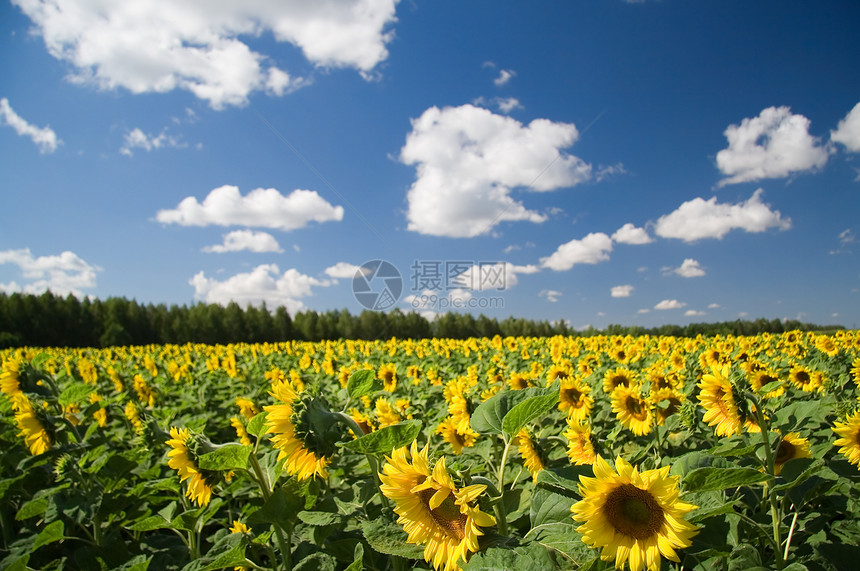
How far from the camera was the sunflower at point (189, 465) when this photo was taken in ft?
5.86

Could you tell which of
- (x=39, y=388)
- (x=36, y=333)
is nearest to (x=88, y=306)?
(x=36, y=333)

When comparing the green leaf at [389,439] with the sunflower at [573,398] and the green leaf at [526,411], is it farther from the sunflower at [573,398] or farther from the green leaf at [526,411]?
the sunflower at [573,398]

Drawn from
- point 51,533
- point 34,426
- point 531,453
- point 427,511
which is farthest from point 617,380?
point 34,426

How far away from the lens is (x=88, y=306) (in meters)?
44.2

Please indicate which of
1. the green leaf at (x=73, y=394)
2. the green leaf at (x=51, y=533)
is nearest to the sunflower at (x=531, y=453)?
the green leaf at (x=51, y=533)

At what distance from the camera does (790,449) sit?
7.09ft

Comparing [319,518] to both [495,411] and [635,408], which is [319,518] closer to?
[495,411]

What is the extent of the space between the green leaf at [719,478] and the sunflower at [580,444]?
1347 mm

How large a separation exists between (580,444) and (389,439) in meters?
1.60

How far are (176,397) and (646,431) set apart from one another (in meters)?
6.82

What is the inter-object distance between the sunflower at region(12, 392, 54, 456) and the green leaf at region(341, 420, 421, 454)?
289cm

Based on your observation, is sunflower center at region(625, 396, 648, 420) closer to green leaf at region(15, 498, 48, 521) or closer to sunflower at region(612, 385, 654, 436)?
sunflower at region(612, 385, 654, 436)

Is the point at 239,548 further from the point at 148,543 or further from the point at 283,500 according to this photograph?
the point at 148,543

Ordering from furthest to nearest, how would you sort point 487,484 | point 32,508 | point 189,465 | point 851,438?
point 32,508, point 851,438, point 189,465, point 487,484
